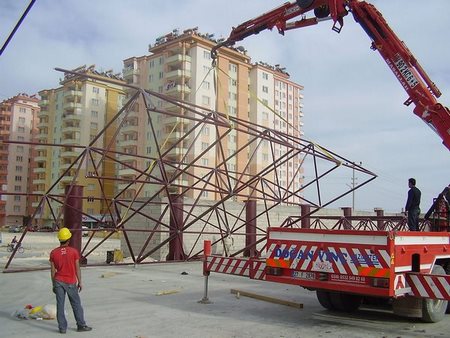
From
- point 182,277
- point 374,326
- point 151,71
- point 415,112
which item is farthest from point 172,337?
point 151,71

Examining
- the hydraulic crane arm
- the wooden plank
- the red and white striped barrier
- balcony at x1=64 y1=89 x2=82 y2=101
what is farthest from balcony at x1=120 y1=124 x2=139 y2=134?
the red and white striped barrier

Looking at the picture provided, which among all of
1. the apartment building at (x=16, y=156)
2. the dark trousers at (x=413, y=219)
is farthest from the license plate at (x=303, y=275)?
the apartment building at (x=16, y=156)

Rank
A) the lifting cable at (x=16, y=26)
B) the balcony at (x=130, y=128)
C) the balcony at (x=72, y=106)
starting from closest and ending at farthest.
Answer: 1. the lifting cable at (x=16, y=26)
2. the balcony at (x=130, y=128)
3. the balcony at (x=72, y=106)

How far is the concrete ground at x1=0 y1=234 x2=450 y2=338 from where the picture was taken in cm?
764

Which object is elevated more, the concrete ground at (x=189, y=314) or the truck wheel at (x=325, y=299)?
the truck wheel at (x=325, y=299)

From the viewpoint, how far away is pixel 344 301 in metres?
9.47

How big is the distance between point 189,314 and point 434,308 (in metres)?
4.30

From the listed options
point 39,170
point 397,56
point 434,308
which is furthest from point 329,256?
point 39,170

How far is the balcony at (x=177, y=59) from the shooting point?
69.1m

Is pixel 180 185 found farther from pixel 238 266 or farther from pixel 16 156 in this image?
pixel 16 156

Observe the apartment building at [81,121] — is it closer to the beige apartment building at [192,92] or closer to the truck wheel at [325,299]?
the beige apartment building at [192,92]

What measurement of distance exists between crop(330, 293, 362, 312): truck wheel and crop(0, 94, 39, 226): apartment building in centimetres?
9082

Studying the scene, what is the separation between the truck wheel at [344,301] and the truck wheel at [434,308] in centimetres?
155

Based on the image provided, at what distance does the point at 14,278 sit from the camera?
44.8 feet
